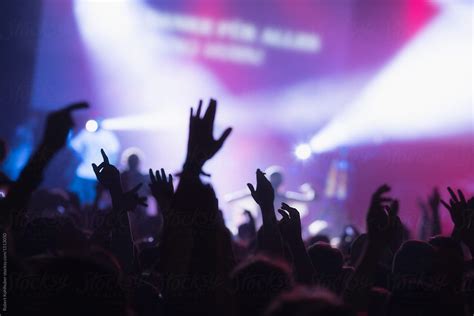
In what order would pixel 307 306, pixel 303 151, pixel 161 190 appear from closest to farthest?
pixel 307 306 → pixel 161 190 → pixel 303 151

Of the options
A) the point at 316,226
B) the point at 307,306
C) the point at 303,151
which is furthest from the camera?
the point at 303,151

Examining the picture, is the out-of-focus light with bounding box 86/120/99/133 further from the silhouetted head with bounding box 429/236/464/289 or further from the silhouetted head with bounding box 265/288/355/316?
the silhouetted head with bounding box 265/288/355/316

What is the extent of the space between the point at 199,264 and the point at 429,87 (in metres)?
10.6

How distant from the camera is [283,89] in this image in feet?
52.6

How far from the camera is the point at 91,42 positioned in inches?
585

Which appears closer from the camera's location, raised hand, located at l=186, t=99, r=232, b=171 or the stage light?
raised hand, located at l=186, t=99, r=232, b=171

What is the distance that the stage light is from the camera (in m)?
11.8

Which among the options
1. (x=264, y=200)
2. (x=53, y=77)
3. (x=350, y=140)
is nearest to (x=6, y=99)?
(x=53, y=77)

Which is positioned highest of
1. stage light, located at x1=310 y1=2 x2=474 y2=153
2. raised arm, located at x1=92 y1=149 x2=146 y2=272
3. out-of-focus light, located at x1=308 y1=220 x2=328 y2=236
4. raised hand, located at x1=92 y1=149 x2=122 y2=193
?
stage light, located at x1=310 y1=2 x2=474 y2=153

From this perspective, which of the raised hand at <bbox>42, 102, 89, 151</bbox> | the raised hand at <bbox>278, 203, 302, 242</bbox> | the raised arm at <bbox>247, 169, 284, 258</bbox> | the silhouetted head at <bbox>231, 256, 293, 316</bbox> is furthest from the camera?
the raised arm at <bbox>247, 169, 284, 258</bbox>

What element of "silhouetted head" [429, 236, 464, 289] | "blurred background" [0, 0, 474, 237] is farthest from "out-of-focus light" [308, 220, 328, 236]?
"silhouetted head" [429, 236, 464, 289]

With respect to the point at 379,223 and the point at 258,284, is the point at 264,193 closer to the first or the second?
the point at 379,223

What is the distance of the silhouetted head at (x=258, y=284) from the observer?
2.11 m

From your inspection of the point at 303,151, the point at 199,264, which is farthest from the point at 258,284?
the point at 303,151
